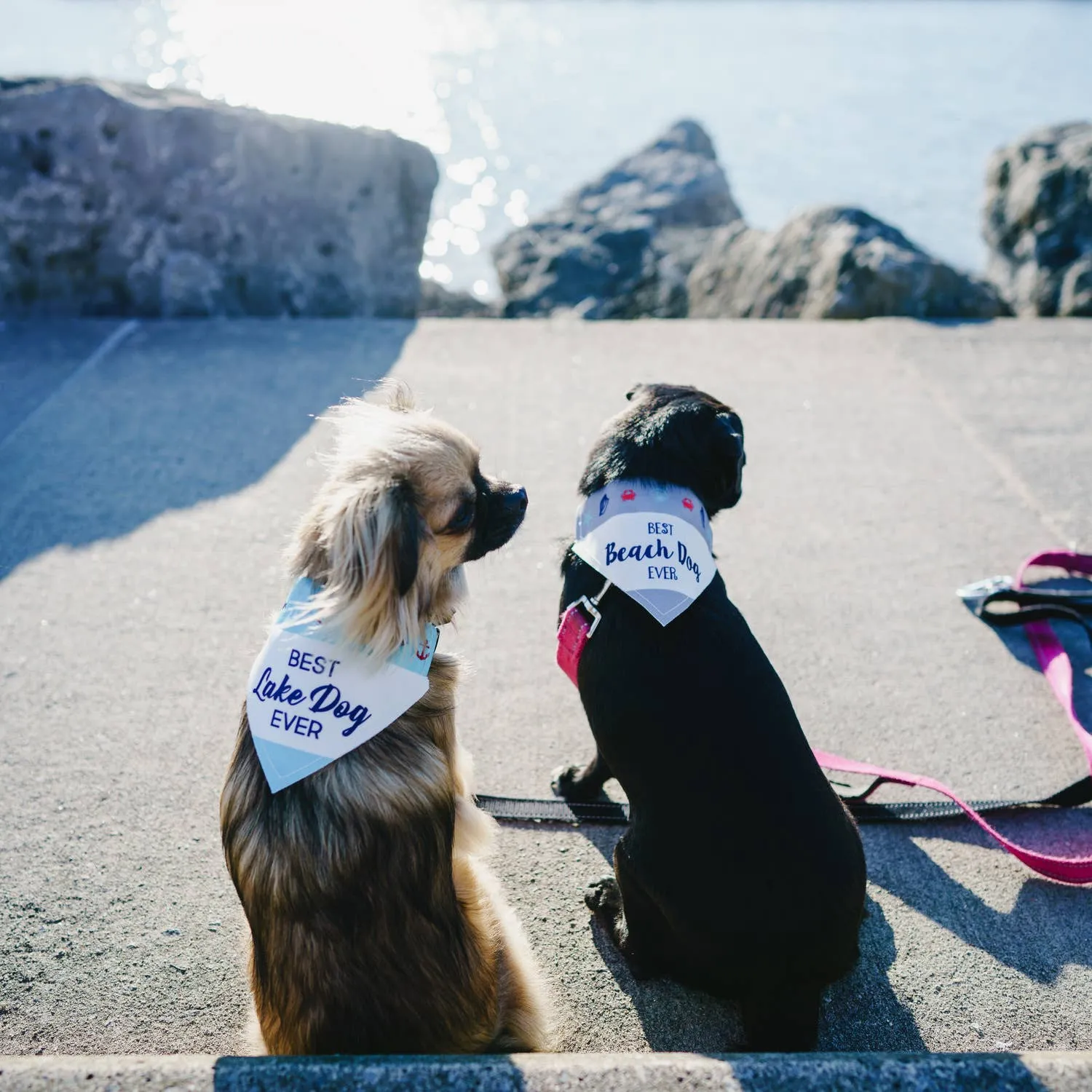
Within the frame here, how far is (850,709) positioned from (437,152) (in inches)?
413

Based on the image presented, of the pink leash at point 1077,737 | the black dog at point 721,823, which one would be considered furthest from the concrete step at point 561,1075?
the pink leash at point 1077,737

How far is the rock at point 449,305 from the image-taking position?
845 centimetres

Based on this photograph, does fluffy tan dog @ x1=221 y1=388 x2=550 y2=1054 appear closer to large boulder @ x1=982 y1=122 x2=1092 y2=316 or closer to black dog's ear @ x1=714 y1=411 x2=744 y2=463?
black dog's ear @ x1=714 y1=411 x2=744 y2=463

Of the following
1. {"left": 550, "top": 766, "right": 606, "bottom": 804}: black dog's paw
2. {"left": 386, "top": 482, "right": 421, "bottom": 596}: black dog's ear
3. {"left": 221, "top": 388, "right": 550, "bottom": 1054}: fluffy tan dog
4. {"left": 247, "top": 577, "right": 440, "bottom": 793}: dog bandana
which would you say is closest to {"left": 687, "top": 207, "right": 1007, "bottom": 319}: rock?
{"left": 550, "top": 766, "right": 606, "bottom": 804}: black dog's paw

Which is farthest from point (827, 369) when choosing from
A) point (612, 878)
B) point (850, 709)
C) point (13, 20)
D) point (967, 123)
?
point (13, 20)

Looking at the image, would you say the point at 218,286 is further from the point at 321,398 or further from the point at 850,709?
the point at 850,709

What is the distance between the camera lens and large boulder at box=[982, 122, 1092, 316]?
7.34 metres

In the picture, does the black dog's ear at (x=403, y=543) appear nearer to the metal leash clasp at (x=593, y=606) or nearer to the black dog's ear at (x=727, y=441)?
the metal leash clasp at (x=593, y=606)

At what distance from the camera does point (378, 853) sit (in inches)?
83.4

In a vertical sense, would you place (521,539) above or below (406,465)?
below

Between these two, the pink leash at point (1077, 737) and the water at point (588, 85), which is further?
the water at point (588, 85)

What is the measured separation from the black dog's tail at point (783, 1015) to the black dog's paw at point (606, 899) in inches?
23.0

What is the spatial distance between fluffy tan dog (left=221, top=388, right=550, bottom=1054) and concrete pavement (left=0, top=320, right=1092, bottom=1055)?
1.79 ft

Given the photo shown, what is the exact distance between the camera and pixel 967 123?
13719mm
